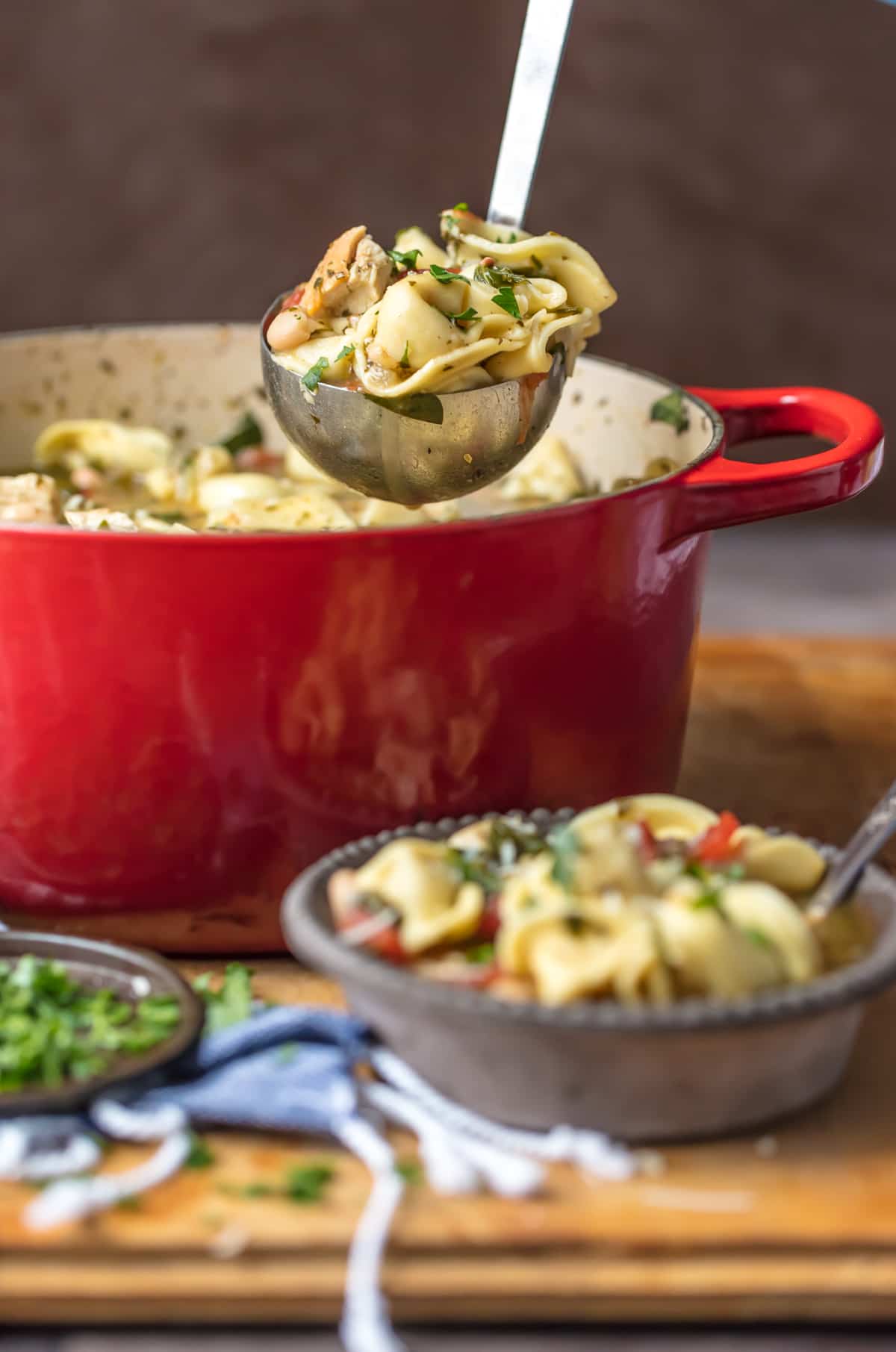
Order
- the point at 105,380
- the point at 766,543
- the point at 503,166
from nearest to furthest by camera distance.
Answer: the point at 503,166 < the point at 105,380 < the point at 766,543

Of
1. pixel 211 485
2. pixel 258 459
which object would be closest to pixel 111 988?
pixel 211 485

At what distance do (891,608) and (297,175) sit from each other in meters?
1.20

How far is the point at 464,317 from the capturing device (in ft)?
4.63

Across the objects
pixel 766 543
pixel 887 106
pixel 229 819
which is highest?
pixel 887 106

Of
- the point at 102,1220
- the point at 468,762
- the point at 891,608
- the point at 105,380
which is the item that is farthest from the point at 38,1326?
the point at 891,608

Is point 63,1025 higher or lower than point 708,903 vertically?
lower

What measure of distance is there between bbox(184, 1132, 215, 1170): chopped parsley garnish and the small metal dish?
0.05 metres

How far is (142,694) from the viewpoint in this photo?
1267 mm

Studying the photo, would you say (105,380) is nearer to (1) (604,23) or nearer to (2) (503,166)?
(2) (503,166)

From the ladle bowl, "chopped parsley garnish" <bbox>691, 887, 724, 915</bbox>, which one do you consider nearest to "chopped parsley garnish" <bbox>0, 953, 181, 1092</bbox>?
"chopped parsley garnish" <bbox>691, 887, 724, 915</bbox>

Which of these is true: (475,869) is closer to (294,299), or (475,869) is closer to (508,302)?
(508,302)

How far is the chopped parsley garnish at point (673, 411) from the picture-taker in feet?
5.63

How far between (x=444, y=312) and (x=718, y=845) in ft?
1.59

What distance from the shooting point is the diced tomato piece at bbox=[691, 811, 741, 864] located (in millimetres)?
1181
